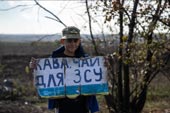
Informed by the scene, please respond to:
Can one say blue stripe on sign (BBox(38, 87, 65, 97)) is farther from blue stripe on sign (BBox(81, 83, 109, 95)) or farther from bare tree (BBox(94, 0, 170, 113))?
bare tree (BBox(94, 0, 170, 113))

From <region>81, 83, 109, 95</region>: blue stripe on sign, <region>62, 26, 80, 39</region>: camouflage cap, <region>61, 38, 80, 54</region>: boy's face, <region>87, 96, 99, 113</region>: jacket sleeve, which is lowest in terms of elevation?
<region>87, 96, 99, 113</region>: jacket sleeve

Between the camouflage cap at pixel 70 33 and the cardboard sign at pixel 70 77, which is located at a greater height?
the camouflage cap at pixel 70 33

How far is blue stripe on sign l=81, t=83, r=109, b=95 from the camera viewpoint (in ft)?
16.7

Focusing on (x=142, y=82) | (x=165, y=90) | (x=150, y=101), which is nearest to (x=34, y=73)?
(x=142, y=82)

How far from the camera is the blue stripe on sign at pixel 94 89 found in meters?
5.10

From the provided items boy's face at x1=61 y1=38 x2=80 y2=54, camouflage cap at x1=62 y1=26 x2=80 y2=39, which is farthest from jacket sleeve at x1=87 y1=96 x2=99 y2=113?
camouflage cap at x1=62 y1=26 x2=80 y2=39

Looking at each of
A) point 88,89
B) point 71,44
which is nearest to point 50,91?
point 88,89

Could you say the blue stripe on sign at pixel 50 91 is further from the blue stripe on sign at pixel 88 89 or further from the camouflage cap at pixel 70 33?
the camouflage cap at pixel 70 33

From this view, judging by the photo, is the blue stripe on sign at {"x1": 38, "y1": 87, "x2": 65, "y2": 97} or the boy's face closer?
the boy's face

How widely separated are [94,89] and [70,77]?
1.02 feet

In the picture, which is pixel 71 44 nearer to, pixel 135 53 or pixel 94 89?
pixel 94 89

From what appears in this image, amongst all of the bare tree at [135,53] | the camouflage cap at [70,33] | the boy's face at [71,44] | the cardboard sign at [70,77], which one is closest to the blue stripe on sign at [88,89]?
the cardboard sign at [70,77]

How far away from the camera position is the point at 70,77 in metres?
5.16

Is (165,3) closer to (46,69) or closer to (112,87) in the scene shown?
(112,87)
